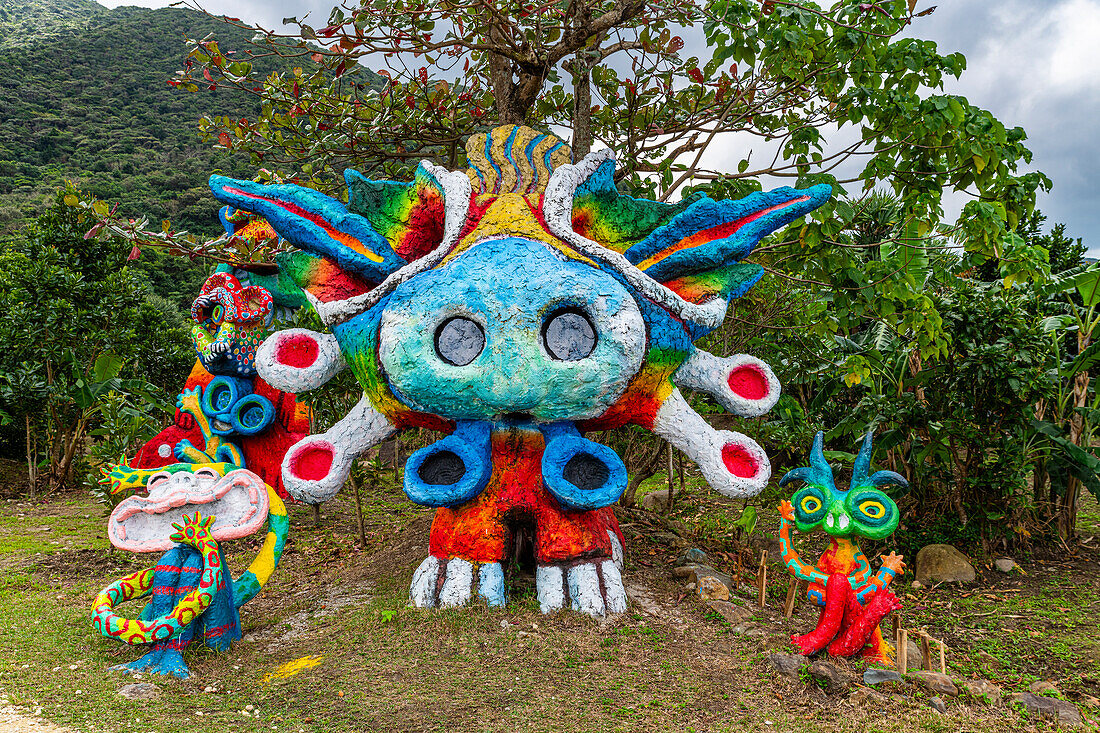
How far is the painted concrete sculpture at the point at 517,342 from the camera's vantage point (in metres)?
4.61

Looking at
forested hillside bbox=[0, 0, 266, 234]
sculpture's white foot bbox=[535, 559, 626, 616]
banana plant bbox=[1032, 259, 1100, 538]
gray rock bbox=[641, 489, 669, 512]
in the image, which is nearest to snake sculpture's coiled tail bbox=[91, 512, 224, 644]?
sculpture's white foot bbox=[535, 559, 626, 616]

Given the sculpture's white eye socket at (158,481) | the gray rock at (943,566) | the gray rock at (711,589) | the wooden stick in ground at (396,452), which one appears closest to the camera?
the sculpture's white eye socket at (158,481)

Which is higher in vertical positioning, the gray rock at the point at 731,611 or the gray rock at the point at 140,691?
the gray rock at the point at 731,611

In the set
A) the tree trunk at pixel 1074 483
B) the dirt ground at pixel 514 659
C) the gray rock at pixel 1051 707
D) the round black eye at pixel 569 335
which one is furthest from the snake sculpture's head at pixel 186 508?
the tree trunk at pixel 1074 483

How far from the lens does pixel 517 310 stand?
14.9ft

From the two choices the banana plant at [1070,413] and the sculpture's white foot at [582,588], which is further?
the banana plant at [1070,413]

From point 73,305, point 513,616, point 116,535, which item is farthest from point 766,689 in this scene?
point 73,305

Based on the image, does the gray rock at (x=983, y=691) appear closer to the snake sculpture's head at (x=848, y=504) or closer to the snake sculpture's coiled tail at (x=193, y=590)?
the snake sculpture's head at (x=848, y=504)

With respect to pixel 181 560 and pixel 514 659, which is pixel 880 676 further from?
pixel 181 560

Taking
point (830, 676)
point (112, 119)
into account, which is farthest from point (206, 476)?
point (112, 119)

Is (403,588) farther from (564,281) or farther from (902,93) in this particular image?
(902,93)

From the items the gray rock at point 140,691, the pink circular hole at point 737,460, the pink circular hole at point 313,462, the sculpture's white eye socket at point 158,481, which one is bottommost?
the gray rock at point 140,691

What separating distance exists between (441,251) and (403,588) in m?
2.42

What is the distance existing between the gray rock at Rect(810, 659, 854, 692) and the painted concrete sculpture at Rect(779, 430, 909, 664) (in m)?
0.15
